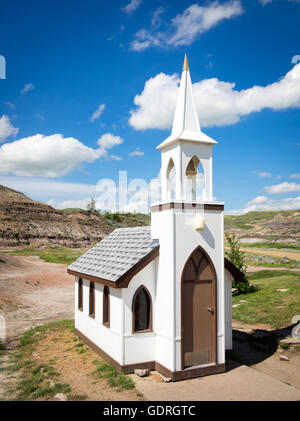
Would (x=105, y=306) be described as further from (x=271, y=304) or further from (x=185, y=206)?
(x=271, y=304)

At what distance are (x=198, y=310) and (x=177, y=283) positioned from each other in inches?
48.0

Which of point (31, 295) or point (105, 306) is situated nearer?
point (105, 306)

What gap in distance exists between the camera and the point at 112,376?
9.91m

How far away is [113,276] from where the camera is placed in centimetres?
1052

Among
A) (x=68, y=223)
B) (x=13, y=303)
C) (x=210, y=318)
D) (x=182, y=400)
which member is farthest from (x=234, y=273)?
(x=68, y=223)

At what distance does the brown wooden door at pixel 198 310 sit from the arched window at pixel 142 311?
1.22 metres

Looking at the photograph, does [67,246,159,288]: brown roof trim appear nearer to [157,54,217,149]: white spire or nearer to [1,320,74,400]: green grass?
[1,320,74,400]: green grass

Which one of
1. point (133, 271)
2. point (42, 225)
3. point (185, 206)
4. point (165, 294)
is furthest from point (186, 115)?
point (42, 225)

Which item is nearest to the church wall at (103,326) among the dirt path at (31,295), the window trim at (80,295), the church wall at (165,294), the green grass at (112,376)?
the window trim at (80,295)

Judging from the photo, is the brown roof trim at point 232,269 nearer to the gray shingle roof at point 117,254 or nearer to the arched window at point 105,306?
the gray shingle roof at point 117,254

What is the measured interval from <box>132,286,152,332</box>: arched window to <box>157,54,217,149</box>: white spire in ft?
15.9

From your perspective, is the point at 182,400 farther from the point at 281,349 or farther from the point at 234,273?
the point at 281,349

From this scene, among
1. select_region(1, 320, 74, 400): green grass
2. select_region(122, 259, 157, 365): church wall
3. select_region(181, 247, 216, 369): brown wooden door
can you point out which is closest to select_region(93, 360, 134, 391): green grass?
select_region(122, 259, 157, 365): church wall
